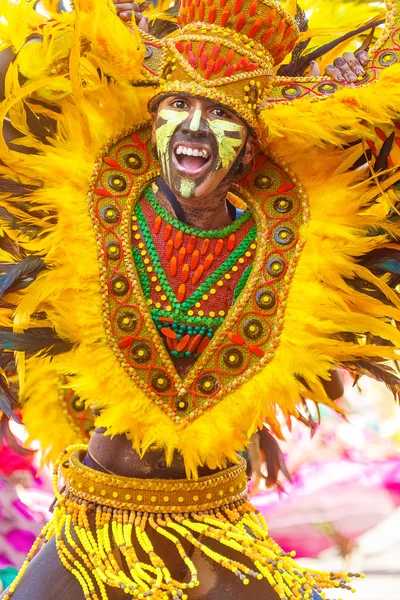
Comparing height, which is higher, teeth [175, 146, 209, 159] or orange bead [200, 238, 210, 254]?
teeth [175, 146, 209, 159]

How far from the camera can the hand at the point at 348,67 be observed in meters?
2.18

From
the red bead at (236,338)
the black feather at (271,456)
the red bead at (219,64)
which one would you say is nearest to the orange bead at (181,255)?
the red bead at (236,338)

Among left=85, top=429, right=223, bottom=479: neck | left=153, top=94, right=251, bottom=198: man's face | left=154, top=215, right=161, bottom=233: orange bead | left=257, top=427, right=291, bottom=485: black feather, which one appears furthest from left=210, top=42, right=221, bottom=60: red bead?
left=257, top=427, right=291, bottom=485: black feather

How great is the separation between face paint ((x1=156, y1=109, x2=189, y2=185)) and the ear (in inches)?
7.8

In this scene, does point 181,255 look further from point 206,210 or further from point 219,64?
point 219,64

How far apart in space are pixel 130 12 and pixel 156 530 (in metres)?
1.39

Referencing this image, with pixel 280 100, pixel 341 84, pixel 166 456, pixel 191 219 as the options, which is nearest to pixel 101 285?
pixel 191 219

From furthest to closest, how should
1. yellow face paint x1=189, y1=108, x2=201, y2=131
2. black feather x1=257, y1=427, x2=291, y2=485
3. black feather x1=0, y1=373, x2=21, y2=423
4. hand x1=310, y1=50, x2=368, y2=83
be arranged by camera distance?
1. black feather x1=257, y1=427, x2=291, y2=485
2. black feather x1=0, y1=373, x2=21, y2=423
3. hand x1=310, y1=50, x2=368, y2=83
4. yellow face paint x1=189, y1=108, x2=201, y2=131

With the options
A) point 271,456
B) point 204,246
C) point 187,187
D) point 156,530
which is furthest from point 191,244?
point 271,456

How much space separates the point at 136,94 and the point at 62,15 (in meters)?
0.28

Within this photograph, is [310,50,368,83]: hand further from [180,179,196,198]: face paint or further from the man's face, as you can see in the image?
[180,179,196,198]: face paint

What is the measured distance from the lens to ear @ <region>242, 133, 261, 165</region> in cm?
221

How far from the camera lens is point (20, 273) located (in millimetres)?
2160

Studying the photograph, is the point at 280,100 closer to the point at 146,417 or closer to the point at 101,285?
the point at 101,285
